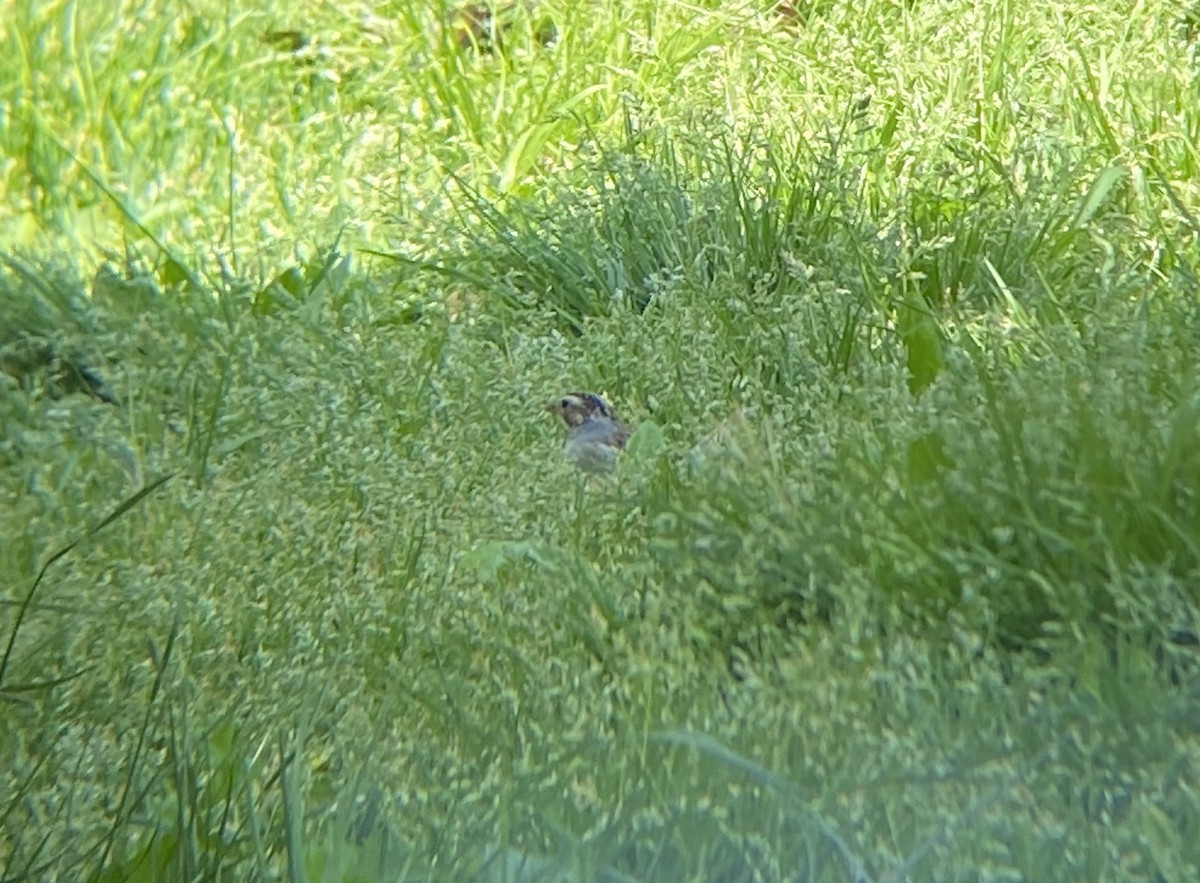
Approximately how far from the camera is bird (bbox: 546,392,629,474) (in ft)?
9.53

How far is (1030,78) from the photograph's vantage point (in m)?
3.91

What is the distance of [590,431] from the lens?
3.01 m

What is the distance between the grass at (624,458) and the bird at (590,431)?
8cm

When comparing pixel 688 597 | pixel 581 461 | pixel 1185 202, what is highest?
pixel 688 597

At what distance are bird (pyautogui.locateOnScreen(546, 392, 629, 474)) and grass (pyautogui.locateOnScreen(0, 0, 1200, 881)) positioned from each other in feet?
0.26

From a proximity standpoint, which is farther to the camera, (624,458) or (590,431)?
(590,431)

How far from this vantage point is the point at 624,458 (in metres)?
2.81

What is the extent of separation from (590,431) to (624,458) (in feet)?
0.69

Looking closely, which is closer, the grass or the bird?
the grass

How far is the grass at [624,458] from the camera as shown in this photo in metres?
1.89

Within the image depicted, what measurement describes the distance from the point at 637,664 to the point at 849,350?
3.49ft

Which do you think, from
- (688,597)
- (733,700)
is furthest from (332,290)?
(733,700)

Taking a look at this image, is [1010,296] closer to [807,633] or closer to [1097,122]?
[1097,122]

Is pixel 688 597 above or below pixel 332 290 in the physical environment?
above
